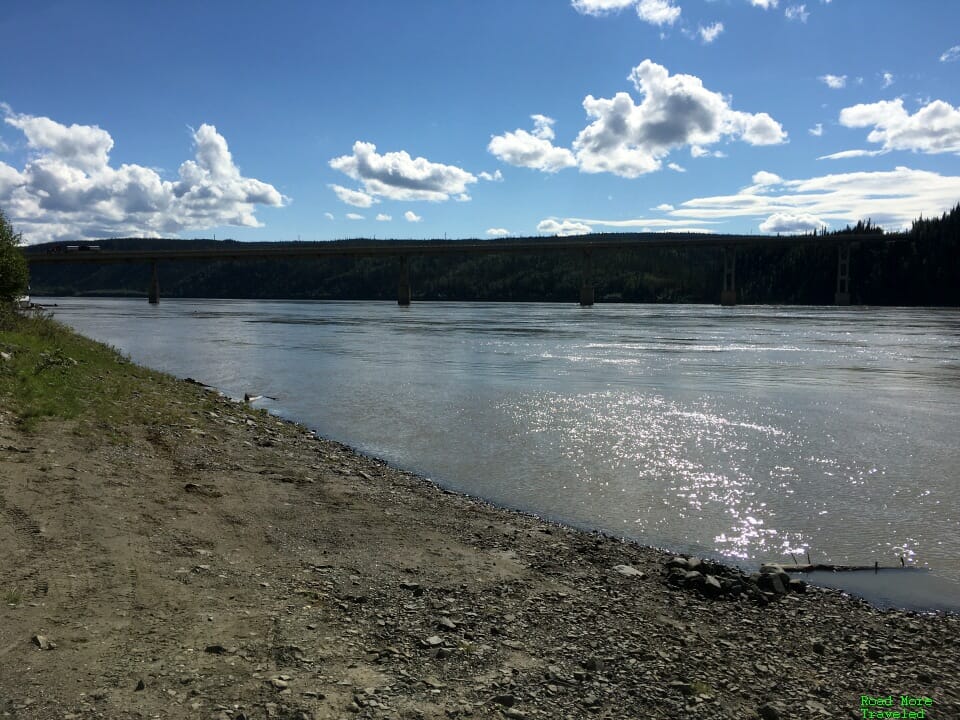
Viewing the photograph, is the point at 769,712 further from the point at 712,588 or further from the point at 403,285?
the point at 403,285

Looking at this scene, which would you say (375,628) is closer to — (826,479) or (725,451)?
(826,479)

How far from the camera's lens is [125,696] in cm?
516

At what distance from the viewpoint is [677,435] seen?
1880 cm

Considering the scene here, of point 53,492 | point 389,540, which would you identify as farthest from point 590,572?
point 53,492

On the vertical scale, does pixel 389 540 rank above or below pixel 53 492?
below

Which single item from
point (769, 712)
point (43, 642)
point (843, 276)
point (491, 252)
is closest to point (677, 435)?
point (769, 712)

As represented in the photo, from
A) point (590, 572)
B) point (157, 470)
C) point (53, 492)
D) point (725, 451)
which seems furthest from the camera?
point (725, 451)

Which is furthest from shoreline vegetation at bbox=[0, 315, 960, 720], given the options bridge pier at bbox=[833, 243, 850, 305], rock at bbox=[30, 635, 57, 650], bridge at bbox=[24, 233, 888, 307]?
bridge pier at bbox=[833, 243, 850, 305]

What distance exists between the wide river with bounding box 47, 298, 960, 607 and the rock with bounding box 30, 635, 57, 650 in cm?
759

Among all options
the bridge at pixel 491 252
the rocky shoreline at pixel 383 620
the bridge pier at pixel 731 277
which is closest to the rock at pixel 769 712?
the rocky shoreline at pixel 383 620

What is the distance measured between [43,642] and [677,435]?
1579 centimetres

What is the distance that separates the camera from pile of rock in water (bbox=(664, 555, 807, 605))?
814cm

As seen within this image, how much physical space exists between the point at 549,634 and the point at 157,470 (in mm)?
7916

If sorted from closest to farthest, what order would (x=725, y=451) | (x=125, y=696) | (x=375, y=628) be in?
(x=125, y=696)
(x=375, y=628)
(x=725, y=451)
